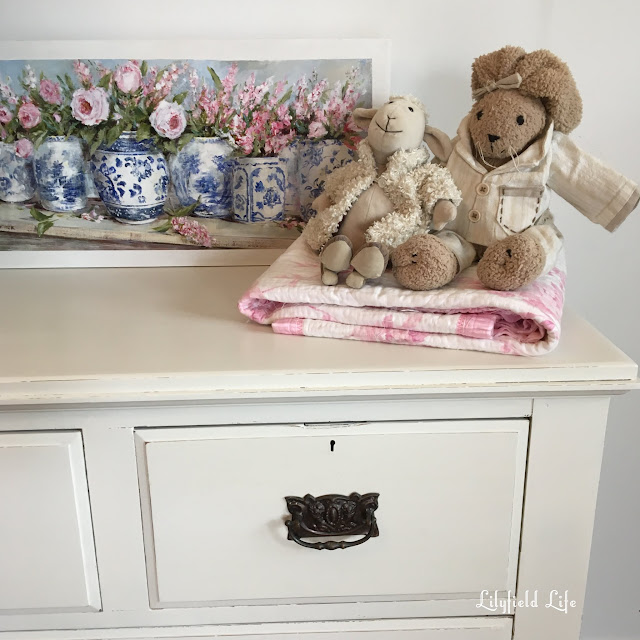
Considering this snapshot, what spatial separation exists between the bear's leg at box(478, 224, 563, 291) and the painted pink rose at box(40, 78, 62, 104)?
729 millimetres

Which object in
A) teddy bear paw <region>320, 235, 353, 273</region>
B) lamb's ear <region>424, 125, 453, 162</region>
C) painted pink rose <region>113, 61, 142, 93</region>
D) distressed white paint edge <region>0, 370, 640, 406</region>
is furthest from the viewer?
painted pink rose <region>113, 61, 142, 93</region>

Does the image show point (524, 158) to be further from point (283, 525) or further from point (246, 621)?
point (246, 621)

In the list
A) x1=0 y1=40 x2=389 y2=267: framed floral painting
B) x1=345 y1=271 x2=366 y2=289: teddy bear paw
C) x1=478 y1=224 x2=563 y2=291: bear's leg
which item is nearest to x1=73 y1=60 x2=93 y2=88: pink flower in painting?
x1=0 y1=40 x2=389 y2=267: framed floral painting

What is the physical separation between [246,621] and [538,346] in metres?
0.48

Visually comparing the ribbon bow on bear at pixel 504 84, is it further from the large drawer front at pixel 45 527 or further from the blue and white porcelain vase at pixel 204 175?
the large drawer front at pixel 45 527

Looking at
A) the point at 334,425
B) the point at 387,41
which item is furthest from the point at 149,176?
the point at 334,425

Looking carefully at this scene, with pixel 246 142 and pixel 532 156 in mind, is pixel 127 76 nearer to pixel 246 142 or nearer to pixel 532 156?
pixel 246 142

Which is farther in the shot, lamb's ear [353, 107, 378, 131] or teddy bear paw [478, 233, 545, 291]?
lamb's ear [353, 107, 378, 131]

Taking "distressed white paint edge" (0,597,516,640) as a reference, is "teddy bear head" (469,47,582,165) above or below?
above

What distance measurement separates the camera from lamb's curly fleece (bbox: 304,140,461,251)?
0.88 metres

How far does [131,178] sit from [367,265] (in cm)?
49

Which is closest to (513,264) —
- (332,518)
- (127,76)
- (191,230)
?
(332,518)

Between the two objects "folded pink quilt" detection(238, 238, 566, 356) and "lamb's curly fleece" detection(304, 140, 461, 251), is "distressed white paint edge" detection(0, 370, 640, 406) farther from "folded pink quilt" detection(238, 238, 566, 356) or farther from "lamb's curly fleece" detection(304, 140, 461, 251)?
"lamb's curly fleece" detection(304, 140, 461, 251)

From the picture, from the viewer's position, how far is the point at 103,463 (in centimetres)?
78
